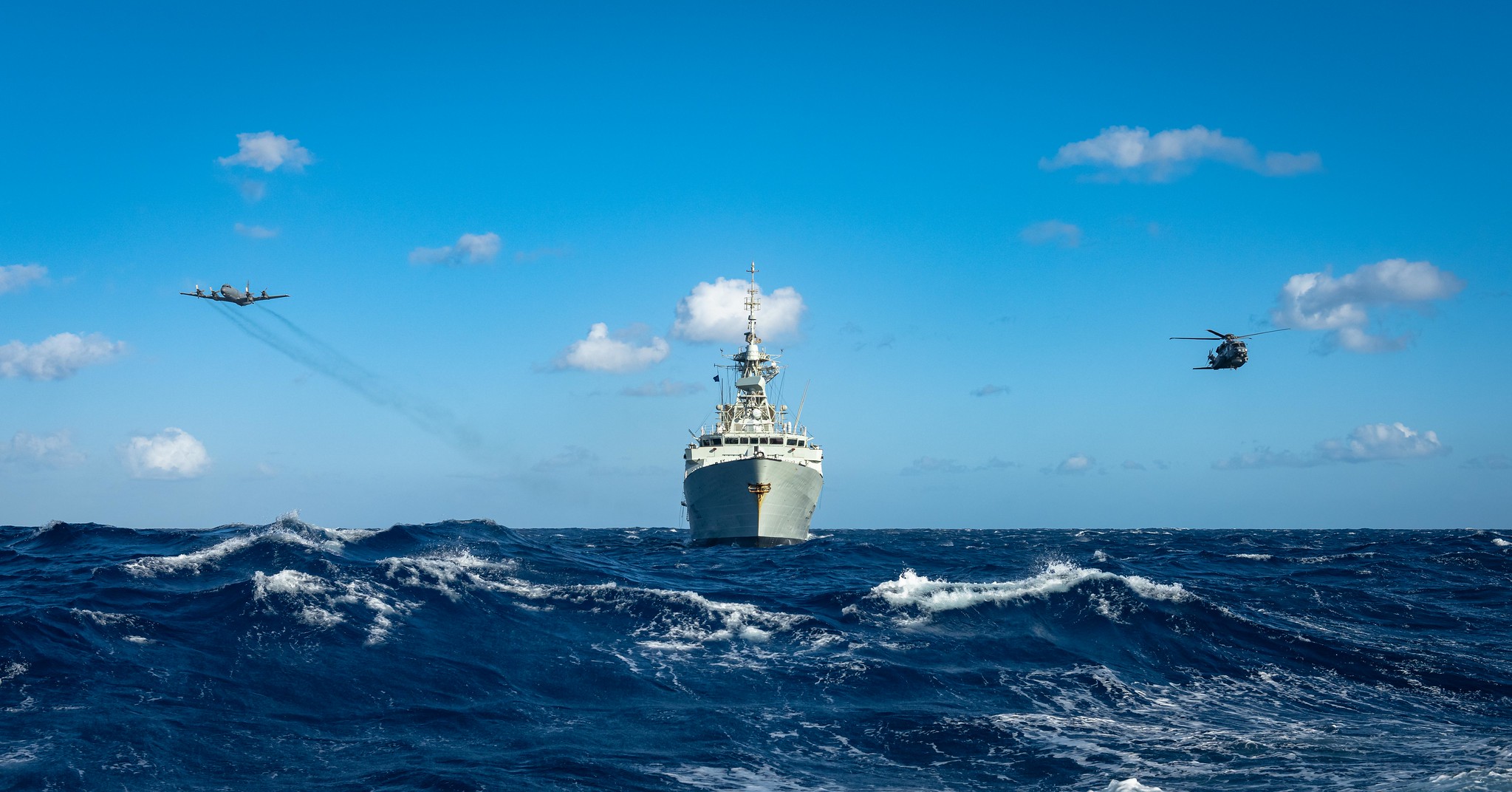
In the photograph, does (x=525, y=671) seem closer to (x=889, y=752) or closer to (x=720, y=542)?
(x=889, y=752)

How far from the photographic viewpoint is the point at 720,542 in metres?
72.1

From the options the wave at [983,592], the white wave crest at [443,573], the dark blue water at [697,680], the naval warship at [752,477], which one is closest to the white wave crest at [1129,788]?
the dark blue water at [697,680]

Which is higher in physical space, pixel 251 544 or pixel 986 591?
pixel 251 544

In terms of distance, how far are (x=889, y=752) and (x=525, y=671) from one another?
26.9ft

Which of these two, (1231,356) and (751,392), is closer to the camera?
(1231,356)

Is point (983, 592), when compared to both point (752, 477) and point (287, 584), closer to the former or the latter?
point (287, 584)

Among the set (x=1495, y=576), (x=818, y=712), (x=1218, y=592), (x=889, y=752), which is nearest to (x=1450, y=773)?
(x=889, y=752)

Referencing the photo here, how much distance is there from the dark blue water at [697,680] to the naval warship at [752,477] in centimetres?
3452

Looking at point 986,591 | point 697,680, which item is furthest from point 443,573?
point 986,591

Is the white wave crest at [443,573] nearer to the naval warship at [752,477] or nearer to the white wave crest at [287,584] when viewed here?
the white wave crest at [287,584]

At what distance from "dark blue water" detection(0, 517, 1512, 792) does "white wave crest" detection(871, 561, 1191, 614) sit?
0.14 metres

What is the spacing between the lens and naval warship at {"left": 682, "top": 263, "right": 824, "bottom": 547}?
223 ft

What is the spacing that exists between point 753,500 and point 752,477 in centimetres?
167

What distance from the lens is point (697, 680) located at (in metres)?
20.2
